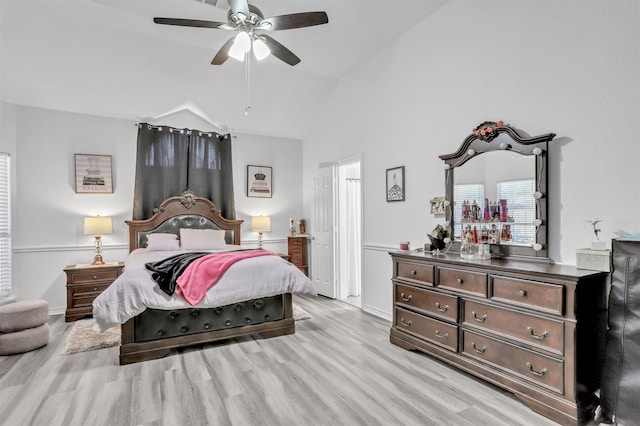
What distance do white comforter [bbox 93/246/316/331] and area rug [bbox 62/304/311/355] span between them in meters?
0.69

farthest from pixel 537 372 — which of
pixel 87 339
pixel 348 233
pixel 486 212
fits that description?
pixel 87 339

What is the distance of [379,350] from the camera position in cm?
333

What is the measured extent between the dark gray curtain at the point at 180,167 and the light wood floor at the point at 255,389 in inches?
100

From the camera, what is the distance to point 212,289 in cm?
328

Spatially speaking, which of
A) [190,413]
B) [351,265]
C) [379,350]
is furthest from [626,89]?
[351,265]

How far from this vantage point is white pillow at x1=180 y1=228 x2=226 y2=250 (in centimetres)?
516

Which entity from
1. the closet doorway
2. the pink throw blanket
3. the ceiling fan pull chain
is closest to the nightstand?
the pink throw blanket

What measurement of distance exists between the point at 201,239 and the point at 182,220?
22.7 inches

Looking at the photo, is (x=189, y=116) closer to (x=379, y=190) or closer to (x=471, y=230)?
(x=379, y=190)

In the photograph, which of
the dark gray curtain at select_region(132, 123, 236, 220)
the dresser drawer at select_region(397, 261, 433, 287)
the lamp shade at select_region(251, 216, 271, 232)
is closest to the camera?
the dresser drawer at select_region(397, 261, 433, 287)

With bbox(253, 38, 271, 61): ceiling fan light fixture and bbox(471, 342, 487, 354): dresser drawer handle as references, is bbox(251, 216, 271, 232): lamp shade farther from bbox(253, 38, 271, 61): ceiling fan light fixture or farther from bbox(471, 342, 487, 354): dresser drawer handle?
bbox(471, 342, 487, 354): dresser drawer handle

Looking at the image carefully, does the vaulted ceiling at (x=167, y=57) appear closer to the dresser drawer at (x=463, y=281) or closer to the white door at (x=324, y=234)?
the white door at (x=324, y=234)

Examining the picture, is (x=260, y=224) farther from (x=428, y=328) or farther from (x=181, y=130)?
(x=428, y=328)

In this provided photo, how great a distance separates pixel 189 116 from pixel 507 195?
4979 mm
